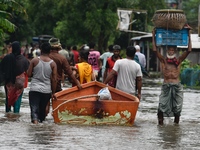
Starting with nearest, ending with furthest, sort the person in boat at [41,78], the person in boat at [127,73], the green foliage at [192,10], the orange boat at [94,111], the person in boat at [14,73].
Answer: the orange boat at [94,111] → the person in boat at [41,78] → the person in boat at [127,73] → the person in boat at [14,73] → the green foliage at [192,10]

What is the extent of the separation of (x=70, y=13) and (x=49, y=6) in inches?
284

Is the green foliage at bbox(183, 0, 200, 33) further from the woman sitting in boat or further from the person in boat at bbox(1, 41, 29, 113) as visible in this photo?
the woman sitting in boat

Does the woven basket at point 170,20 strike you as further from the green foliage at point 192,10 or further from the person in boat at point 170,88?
the green foliage at point 192,10

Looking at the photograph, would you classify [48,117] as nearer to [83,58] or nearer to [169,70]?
[83,58]

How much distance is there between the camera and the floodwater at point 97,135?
11.1m

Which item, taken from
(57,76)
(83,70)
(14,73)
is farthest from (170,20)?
(14,73)

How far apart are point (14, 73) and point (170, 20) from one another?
347 centimetres

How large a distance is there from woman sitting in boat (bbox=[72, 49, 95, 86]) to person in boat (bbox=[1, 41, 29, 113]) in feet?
4.35

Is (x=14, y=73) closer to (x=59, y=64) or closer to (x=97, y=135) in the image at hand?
(x=59, y=64)

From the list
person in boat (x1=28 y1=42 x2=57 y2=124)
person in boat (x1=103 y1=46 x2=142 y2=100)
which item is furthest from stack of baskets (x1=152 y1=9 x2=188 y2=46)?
person in boat (x1=28 y1=42 x2=57 y2=124)

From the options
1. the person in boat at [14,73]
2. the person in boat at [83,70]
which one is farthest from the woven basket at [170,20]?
the person in boat at [14,73]

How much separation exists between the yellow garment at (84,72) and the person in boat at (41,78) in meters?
1.32

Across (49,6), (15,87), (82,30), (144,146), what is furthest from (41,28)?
(144,146)

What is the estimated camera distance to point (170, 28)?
1584cm
